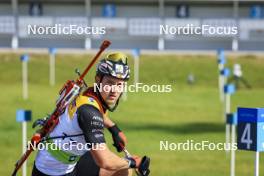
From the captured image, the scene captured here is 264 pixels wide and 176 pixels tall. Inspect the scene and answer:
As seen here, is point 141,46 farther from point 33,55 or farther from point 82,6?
point 33,55

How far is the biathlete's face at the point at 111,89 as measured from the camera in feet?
22.1

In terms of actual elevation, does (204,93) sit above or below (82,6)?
below

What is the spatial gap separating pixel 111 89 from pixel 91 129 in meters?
0.38

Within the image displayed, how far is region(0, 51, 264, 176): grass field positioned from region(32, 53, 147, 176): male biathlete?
7.12 metres

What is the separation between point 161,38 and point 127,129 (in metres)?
32.5

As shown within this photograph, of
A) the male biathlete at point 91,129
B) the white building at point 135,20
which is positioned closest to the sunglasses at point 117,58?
the male biathlete at point 91,129

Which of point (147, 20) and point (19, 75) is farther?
point (147, 20)

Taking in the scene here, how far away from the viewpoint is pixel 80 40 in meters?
55.4

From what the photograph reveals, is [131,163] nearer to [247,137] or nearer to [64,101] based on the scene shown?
[64,101]

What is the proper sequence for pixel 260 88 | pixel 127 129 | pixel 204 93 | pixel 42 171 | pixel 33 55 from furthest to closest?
1. pixel 33 55
2. pixel 260 88
3. pixel 204 93
4. pixel 127 129
5. pixel 42 171

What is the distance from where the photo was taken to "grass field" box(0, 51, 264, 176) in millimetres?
16219

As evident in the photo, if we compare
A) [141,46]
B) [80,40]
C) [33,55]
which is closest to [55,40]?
[80,40]

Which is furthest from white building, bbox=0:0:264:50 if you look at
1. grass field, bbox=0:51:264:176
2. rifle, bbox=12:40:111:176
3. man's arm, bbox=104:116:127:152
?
rifle, bbox=12:40:111:176

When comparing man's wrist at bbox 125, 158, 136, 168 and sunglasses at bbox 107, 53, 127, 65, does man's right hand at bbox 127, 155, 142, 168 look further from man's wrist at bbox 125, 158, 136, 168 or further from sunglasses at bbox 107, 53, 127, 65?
sunglasses at bbox 107, 53, 127, 65
